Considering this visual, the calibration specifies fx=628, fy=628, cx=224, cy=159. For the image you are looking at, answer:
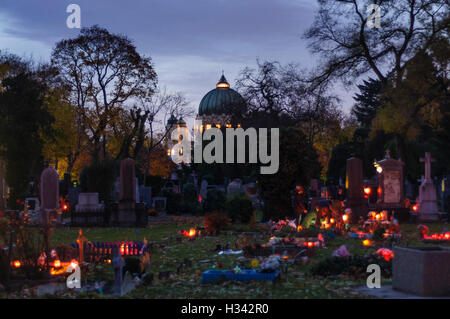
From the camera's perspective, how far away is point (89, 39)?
160ft

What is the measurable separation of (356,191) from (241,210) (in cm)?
499

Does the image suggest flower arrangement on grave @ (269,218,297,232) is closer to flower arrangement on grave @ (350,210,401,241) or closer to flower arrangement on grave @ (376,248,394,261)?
flower arrangement on grave @ (350,210,401,241)

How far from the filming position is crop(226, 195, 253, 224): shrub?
26.9 meters

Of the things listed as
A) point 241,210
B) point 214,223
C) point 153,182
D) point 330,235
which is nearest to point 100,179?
point 241,210

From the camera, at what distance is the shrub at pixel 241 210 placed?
26891 mm

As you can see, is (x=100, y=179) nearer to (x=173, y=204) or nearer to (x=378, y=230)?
(x=173, y=204)

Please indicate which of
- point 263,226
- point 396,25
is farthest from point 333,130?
point 263,226

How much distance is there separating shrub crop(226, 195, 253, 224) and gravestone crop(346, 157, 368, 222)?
4.27m

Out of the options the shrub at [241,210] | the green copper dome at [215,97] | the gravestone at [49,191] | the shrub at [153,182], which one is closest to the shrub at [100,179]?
the gravestone at [49,191]

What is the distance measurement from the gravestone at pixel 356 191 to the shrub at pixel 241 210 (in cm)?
427

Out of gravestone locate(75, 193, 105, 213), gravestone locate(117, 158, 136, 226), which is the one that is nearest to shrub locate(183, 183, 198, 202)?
gravestone locate(75, 193, 105, 213)

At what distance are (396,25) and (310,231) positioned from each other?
2031cm
